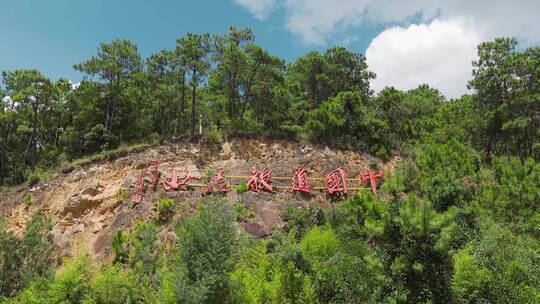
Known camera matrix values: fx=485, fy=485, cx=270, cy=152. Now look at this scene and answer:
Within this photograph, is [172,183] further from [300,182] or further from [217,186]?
[300,182]

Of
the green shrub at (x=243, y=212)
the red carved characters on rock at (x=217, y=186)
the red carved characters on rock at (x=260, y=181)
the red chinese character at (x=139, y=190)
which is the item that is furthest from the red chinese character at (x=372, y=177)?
the red chinese character at (x=139, y=190)

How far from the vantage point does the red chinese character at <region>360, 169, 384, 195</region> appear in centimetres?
1936

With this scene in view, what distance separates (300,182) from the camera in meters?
19.7

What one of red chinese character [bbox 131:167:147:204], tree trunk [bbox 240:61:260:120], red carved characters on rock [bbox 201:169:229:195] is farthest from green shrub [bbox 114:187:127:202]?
tree trunk [bbox 240:61:260:120]

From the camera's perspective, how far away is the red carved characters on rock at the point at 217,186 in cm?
1969

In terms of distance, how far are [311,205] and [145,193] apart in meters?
7.07

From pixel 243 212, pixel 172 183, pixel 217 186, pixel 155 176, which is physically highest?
pixel 155 176

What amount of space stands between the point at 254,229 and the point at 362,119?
8241 millimetres

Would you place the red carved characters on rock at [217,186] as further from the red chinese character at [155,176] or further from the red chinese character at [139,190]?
the red chinese character at [139,190]

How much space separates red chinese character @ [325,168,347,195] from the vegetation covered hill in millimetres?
534

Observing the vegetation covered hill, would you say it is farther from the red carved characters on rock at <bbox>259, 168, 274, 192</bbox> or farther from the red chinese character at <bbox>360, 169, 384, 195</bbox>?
the red carved characters on rock at <bbox>259, 168, 274, 192</bbox>

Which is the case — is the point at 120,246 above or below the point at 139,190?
below

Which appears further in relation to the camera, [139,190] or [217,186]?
[139,190]

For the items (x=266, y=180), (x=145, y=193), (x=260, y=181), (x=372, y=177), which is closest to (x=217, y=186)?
(x=260, y=181)
